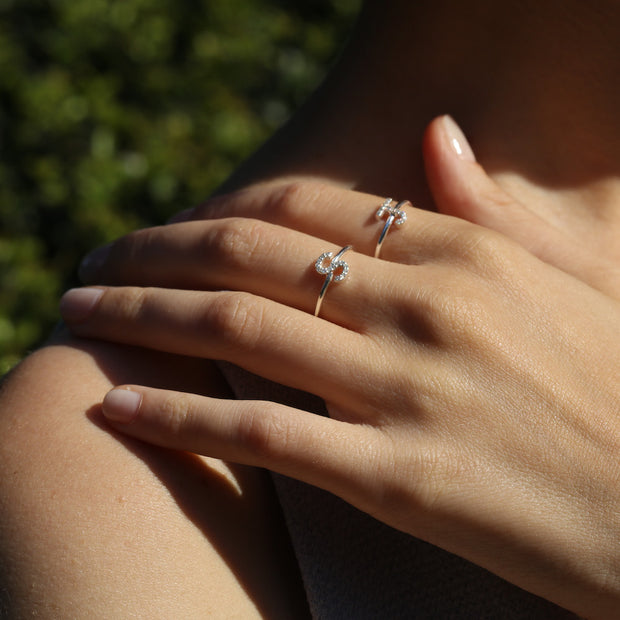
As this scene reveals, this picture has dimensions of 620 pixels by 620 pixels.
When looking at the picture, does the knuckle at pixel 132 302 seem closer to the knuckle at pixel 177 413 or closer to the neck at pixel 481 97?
the knuckle at pixel 177 413

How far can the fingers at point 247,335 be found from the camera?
1.05m

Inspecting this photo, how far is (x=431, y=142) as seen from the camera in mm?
1243

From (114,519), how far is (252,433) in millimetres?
204

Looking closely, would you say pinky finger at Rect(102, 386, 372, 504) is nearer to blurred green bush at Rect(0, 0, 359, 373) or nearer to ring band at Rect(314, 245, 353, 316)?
ring band at Rect(314, 245, 353, 316)

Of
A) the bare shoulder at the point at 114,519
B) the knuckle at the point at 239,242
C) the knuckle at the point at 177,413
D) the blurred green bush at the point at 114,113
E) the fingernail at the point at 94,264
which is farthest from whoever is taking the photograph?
the blurred green bush at the point at 114,113

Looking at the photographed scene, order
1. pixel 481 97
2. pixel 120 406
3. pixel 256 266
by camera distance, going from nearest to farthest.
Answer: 1. pixel 120 406
2. pixel 256 266
3. pixel 481 97

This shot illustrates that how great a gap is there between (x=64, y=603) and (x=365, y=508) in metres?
0.39

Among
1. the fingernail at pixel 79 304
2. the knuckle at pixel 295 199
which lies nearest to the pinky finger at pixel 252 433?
the fingernail at pixel 79 304

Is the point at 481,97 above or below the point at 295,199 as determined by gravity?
above

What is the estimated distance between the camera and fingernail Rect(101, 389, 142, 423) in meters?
1.06

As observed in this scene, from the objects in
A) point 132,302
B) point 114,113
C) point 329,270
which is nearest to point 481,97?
point 329,270

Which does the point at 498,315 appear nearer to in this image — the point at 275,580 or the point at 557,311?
the point at 557,311

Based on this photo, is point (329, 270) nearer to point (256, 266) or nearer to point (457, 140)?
point (256, 266)

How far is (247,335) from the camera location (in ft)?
3.57
